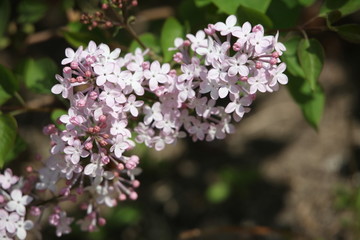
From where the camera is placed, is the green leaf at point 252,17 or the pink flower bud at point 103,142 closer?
the pink flower bud at point 103,142

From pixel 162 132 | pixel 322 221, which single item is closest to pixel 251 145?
pixel 322 221

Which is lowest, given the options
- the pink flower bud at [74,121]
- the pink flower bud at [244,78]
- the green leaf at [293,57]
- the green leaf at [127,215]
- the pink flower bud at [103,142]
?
the green leaf at [127,215]

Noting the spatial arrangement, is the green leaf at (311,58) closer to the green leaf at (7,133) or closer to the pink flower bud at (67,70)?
the pink flower bud at (67,70)

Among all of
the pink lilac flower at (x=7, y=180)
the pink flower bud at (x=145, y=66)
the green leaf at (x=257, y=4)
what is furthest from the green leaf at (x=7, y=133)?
the green leaf at (x=257, y=4)

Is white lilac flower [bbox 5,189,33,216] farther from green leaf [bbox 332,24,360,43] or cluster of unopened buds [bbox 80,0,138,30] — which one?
green leaf [bbox 332,24,360,43]

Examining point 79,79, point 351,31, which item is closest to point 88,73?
point 79,79

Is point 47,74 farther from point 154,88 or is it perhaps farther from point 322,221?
point 322,221
